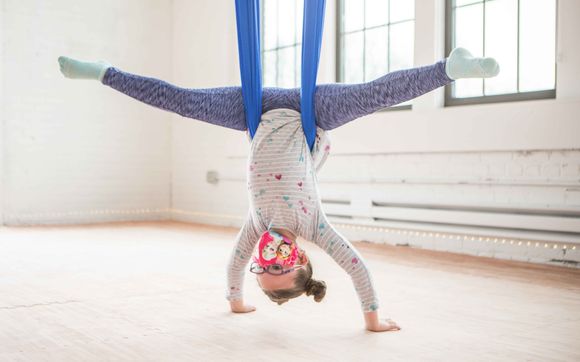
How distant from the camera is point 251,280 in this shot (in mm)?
A: 3729

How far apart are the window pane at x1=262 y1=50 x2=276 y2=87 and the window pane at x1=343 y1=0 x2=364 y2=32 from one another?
1019 millimetres

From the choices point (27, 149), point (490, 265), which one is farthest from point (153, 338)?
point (27, 149)

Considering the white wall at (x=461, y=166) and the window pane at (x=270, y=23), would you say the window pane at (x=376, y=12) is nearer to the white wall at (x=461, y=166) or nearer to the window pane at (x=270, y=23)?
the white wall at (x=461, y=166)

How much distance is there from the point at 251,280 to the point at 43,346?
1545 millimetres

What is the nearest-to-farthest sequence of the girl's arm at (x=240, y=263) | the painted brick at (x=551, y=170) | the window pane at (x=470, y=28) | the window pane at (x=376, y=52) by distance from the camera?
the girl's arm at (x=240, y=263) < the painted brick at (x=551, y=170) < the window pane at (x=470, y=28) < the window pane at (x=376, y=52)

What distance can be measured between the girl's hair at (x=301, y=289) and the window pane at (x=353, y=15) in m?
3.84

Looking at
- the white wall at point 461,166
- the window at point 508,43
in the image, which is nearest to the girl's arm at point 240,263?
the white wall at point 461,166

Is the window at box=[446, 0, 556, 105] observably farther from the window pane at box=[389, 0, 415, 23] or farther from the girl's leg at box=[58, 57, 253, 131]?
the girl's leg at box=[58, 57, 253, 131]

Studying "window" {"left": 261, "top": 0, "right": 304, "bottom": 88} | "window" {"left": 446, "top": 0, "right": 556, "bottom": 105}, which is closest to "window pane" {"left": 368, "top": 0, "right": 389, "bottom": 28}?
"window" {"left": 446, "top": 0, "right": 556, "bottom": 105}

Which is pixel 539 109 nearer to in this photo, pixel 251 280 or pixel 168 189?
pixel 251 280

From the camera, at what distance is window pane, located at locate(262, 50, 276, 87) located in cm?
684

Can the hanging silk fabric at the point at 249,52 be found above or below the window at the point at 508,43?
below

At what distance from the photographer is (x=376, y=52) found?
5.79 meters

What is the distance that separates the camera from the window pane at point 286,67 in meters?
6.61
